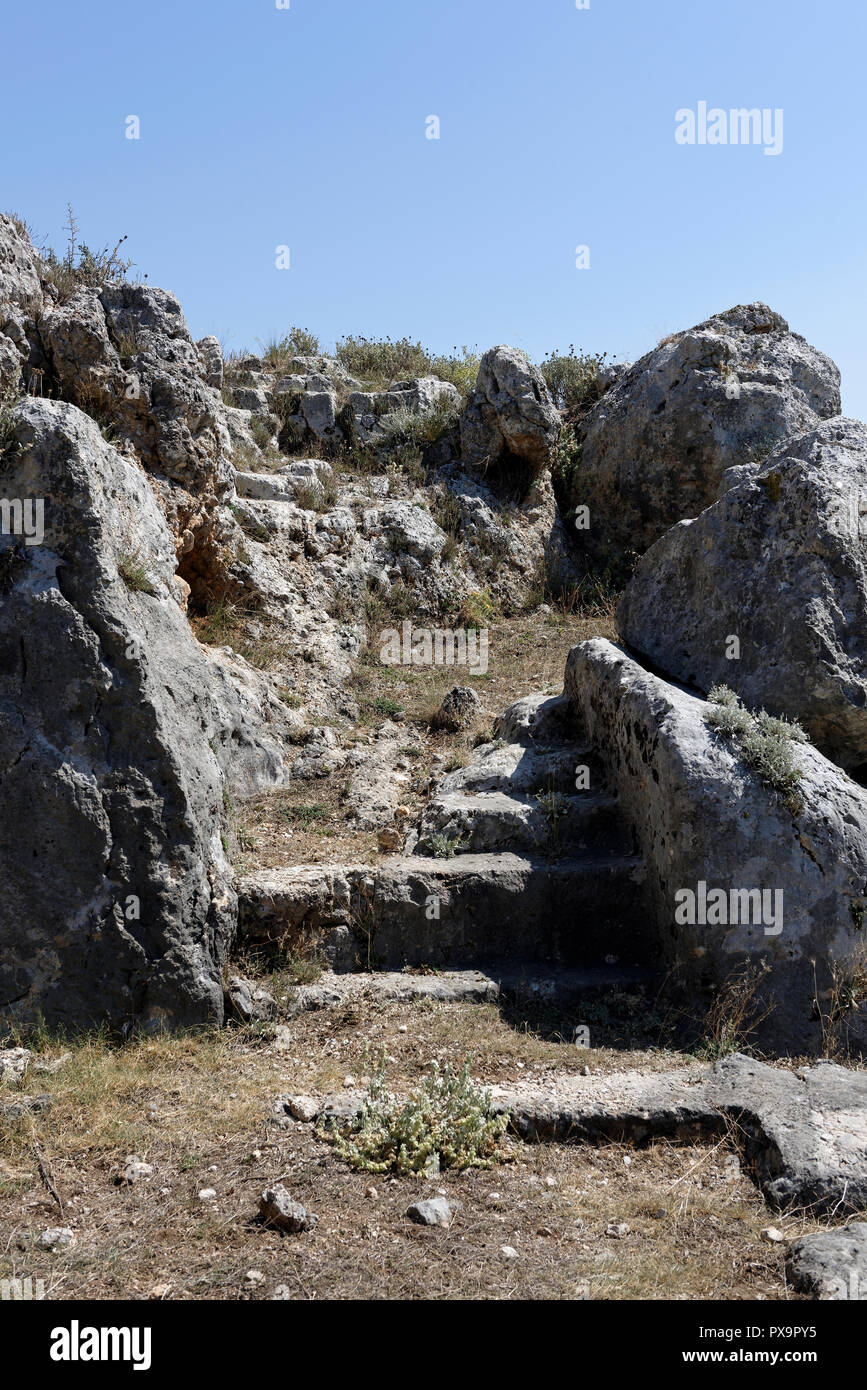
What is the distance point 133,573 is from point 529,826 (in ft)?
11.6

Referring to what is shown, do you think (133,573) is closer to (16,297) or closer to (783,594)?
(16,297)

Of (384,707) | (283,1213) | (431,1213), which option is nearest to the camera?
(283,1213)

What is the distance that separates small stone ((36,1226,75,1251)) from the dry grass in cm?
4

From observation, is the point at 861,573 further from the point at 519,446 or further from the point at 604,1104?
the point at 519,446

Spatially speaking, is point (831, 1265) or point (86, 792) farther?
point (86, 792)

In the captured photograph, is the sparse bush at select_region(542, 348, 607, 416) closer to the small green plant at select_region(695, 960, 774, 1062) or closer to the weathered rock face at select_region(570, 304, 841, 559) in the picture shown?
the weathered rock face at select_region(570, 304, 841, 559)

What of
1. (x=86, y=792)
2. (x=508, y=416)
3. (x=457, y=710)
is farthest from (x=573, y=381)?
(x=86, y=792)

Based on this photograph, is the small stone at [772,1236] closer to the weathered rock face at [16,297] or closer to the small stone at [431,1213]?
the small stone at [431,1213]

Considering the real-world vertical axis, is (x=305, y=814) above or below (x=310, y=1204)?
above

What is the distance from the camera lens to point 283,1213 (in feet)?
13.4

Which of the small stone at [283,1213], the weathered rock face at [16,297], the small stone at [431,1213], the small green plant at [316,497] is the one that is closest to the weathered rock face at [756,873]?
the small stone at [431,1213]

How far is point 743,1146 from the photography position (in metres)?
5.09

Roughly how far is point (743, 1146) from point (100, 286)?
9.24m

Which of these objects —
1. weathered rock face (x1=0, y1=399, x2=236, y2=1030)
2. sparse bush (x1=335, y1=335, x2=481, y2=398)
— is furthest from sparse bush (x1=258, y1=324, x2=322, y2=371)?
weathered rock face (x1=0, y1=399, x2=236, y2=1030)
